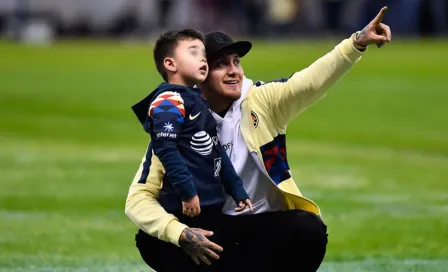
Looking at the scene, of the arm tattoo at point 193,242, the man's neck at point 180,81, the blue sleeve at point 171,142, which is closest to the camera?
the blue sleeve at point 171,142

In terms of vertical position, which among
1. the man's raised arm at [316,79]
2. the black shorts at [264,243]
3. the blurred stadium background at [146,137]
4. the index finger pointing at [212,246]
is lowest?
the blurred stadium background at [146,137]

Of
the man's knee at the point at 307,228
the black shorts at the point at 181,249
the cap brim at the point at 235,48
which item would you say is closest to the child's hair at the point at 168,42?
the cap brim at the point at 235,48

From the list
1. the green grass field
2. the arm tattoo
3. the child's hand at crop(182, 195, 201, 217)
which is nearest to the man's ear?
the child's hand at crop(182, 195, 201, 217)

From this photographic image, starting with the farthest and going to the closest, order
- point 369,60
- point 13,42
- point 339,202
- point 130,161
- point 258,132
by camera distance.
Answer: point 13,42 < point 369,60 < point 130,161 < point 339,202 < point 258,132

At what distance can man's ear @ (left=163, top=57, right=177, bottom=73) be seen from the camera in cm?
640

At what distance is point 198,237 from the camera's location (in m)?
6.16

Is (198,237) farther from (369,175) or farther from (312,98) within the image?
(369,175)

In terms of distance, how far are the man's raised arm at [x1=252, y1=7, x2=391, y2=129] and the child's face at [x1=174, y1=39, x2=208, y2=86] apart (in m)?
0.42

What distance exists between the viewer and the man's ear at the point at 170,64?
6398mm

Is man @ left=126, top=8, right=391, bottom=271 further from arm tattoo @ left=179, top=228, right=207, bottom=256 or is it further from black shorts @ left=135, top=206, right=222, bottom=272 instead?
arm tattoo @ left=179, top=228, right=207, bottom=256

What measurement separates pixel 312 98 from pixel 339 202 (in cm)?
573

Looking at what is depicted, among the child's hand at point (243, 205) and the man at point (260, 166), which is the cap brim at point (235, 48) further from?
the child's hand at point (243, 205)

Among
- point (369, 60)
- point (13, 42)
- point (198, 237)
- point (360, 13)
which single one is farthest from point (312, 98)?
point (13, 42)

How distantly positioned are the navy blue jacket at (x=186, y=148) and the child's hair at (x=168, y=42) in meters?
0.23
